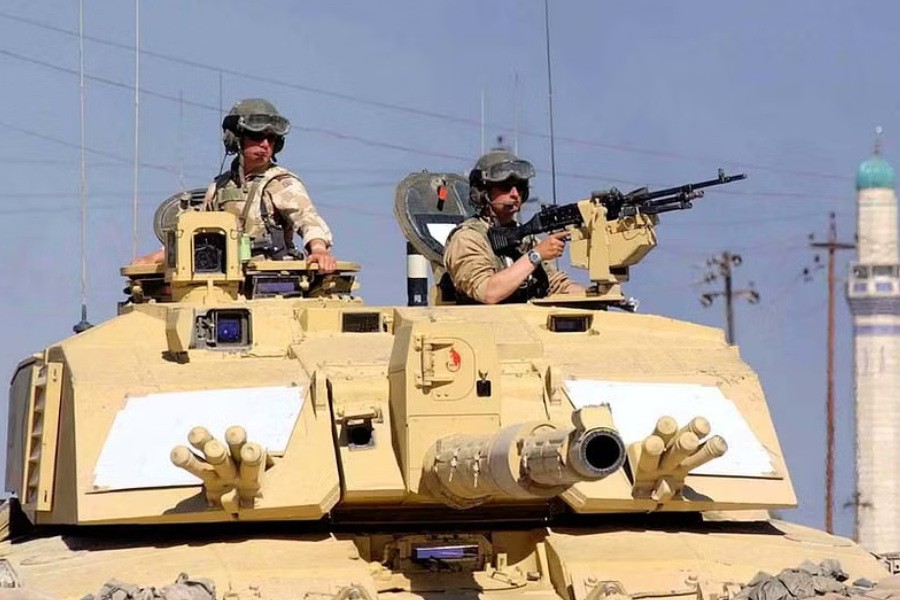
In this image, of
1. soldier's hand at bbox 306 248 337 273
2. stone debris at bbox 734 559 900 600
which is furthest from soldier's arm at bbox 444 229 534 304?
stone debris at bbox 734 559 900 600

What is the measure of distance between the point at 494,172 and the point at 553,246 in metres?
0.98

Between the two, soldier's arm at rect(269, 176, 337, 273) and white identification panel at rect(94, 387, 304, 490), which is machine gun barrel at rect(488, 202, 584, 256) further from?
white identification panel at rect(94, 387, 304, 490)

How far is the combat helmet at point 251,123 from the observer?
27.5 meters

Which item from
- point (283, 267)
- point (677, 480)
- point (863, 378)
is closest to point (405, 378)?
point (677, 480)

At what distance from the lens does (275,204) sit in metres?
27.1

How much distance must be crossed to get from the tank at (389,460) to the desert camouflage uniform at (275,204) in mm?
2153

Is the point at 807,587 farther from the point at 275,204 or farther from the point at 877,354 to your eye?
the point at 877,354

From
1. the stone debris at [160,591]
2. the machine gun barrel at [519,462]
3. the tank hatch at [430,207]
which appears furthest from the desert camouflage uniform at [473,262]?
the stone debris at [160,591]

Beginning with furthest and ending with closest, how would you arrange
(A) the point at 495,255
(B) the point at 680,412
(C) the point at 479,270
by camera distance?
(A) the point at 495,255, (C) the point at 479,270, (B) the point at 680,412

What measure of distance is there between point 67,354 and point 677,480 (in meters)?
4.96

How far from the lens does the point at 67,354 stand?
2347 cm

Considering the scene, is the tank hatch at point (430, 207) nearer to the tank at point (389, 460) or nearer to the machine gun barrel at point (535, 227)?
the machine gun barrel at point (535, 227)

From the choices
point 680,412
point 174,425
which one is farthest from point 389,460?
point 680,412

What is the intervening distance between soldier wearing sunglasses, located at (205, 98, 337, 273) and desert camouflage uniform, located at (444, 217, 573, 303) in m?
1.12
